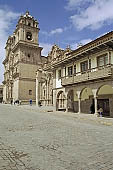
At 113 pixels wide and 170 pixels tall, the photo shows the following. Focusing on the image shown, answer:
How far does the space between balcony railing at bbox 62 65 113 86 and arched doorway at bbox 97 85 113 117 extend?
1992 millimetres

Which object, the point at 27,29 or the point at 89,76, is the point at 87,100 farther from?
the point at 27,29

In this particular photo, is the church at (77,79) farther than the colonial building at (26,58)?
No

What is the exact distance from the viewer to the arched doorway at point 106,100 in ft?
57.9

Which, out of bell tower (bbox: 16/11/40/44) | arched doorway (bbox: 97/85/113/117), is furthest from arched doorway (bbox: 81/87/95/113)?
bell tower (bbox: 16/11/40/44)

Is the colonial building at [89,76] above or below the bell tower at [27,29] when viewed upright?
below

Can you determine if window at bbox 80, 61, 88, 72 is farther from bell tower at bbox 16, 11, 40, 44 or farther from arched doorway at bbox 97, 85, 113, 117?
bell tower at bbox 16, 11, 40, 44

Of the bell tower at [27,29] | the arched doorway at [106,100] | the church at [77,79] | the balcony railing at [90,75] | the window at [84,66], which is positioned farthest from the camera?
the bell tower at [27,29]

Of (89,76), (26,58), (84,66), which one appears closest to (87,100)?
(84,66)

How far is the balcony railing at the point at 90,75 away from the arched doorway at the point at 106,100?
199cm

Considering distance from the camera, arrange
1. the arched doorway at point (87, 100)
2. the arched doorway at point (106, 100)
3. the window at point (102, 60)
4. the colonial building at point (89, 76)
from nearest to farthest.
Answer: the colonial building at point (89, 76), the window at point (102, 60), the arched doorway at point (106, 100), the arched doorway at point (87, 100)

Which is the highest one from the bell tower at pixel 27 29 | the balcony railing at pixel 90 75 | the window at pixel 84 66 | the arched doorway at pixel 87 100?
the bell tower at pixel 27 29

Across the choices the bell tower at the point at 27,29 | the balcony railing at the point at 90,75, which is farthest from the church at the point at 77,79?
the bell tower at the point at 27,29

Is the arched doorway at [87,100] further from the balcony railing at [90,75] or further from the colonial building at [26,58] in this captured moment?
the colonial building at [26,58]

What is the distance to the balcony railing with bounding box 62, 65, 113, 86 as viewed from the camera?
14923 mm
